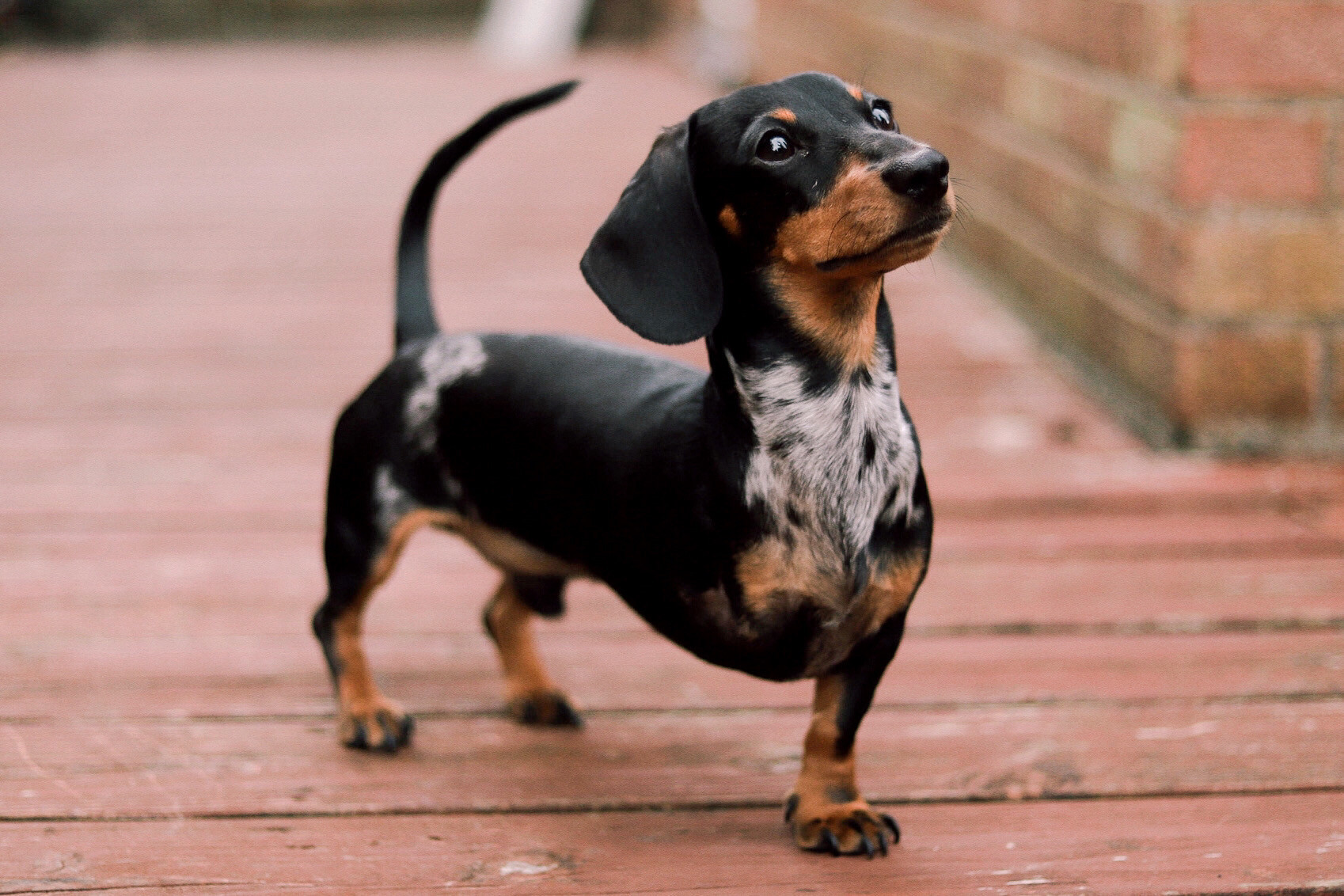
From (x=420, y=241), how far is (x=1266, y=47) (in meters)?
1.92

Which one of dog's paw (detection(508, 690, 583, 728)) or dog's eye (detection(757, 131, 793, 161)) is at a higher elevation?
dog's eye (detection(757, 131, 793, 161))

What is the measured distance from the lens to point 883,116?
5.98 feet

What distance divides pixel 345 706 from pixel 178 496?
1.27 meters

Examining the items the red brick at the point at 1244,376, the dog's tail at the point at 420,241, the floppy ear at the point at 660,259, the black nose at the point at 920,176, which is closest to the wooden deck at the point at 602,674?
the red brick at the point at 1244,376

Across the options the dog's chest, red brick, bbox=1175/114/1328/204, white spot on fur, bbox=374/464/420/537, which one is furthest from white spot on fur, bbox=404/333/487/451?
red brick, bbox=1175/114/1328/204

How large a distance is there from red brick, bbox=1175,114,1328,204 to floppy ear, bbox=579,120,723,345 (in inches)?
74.6

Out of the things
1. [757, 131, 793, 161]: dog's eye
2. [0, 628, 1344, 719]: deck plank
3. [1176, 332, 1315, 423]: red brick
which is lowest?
[0, 628, 1344, 719]: deck plank

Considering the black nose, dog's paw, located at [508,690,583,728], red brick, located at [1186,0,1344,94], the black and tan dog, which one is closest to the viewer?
the black nose

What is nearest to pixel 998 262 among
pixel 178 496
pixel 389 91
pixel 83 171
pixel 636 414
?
pixel 178 496

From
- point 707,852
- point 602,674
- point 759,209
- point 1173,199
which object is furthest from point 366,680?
point 1173,199

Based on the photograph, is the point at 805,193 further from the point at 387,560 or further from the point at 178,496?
the point at 178,496

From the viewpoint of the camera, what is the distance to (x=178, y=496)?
10.9 ft

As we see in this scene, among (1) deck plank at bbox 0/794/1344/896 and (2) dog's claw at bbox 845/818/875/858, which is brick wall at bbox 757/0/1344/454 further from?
(2) dog's claw at bbox 845/818/875/858

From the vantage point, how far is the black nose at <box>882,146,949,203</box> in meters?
1.58
